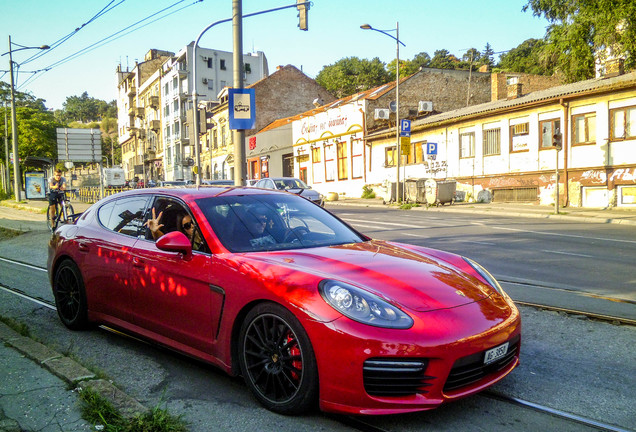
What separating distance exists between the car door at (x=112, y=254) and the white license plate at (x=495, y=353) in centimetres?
278

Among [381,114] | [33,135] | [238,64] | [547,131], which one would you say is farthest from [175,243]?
[33,135]

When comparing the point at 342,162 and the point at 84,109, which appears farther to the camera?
the point at 84,109

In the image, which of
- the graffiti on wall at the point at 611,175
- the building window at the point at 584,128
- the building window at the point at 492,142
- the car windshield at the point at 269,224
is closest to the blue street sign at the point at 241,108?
the car windshield at the point at 269,224

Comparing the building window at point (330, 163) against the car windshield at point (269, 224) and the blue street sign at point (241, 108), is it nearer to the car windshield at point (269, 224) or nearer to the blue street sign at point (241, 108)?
the blue street sign at point (241, 108)

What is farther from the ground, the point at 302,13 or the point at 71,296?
the point at 302,13

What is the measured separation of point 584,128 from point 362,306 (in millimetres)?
23523

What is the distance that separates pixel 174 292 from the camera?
12.9 feet

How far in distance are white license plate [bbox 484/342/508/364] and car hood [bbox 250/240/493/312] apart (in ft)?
1.05

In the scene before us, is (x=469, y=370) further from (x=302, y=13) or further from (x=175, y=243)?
(x=302, y=13)

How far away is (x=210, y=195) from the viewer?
4.41m

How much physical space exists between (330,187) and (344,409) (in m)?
38.5

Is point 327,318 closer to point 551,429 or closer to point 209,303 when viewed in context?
point 209,303

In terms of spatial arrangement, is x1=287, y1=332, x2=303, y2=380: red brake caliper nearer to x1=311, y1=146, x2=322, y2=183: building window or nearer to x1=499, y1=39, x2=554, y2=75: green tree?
x1=311, y1=146, x2=322, y2=183: building window

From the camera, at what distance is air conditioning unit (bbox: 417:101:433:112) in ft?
128
